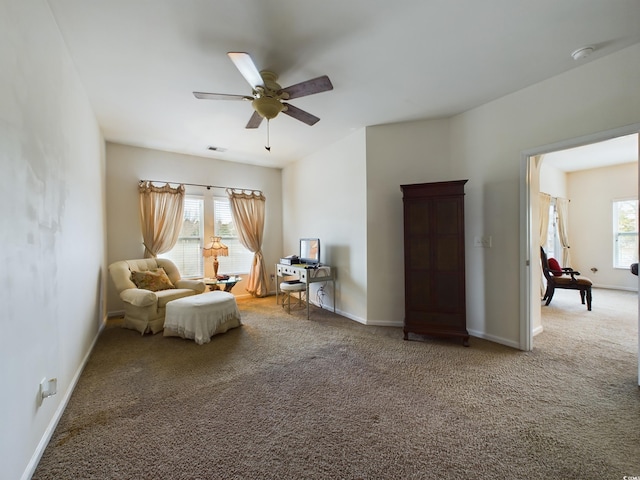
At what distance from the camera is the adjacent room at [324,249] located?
154 centimetres

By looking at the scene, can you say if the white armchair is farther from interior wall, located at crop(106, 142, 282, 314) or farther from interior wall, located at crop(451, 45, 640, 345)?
interior wall, located at crop(451, 45, 640, 345)

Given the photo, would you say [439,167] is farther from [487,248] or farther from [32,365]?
[32,365]

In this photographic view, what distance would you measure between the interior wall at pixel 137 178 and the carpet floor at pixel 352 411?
1.80 metres

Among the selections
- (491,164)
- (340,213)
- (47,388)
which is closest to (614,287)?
(491,164)

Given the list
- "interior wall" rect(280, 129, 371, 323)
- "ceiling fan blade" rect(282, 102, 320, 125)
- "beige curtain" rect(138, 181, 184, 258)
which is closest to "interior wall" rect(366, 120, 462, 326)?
"interior wall" rect(280, 129, 371, 323)

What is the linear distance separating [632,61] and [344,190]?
310 centimetres

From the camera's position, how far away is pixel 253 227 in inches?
221

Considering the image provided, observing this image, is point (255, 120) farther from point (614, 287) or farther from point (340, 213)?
point (614, 287)

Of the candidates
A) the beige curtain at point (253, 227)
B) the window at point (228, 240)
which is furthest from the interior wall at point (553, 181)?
the window at point (228, 240)

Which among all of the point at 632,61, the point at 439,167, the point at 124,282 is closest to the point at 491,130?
the point at 439,167

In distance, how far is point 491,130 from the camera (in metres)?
3.21

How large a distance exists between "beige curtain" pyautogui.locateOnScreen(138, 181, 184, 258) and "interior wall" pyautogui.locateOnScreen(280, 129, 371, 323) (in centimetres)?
223

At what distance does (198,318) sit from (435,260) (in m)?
2.91

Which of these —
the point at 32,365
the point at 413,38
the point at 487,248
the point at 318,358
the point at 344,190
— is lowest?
the point at 318,358
